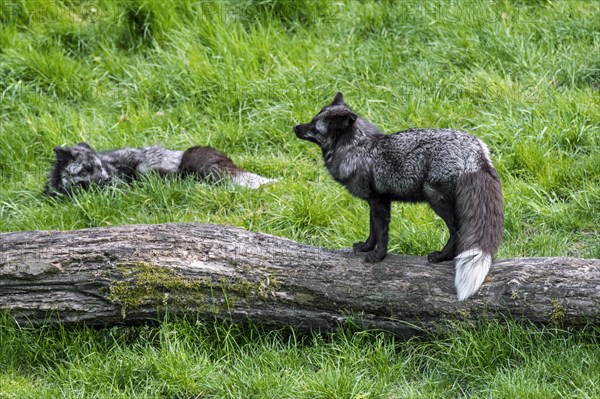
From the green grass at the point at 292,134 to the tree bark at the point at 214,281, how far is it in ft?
0.46

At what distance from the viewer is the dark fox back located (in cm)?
831

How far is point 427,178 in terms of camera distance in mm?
5730

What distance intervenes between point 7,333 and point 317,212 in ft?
8.67

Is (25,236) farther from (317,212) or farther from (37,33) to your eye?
(37,33)

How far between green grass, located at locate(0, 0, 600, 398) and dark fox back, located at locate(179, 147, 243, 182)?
21 cm

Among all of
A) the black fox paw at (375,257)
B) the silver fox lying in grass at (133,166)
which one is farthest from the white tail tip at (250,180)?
the black fox paw at (375,257)

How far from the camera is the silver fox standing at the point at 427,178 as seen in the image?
5500 mm

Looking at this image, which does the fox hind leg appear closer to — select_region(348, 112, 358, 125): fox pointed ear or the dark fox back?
select_region(348, 112, 358, 125): fox pointed ear

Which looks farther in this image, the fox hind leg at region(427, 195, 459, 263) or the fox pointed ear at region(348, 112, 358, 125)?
the fox pointed ear at region(348, 112, 358, 125)

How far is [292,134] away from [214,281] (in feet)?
11.1

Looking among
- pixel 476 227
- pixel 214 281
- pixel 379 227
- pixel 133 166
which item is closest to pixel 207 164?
pixel 133 166

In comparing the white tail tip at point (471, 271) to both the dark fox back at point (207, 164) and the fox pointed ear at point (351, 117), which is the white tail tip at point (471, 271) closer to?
the fox pointed ear at point (351, 117)

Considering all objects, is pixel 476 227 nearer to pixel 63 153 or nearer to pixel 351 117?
pixel 351 117

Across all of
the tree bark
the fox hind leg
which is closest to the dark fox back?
the tree bark
